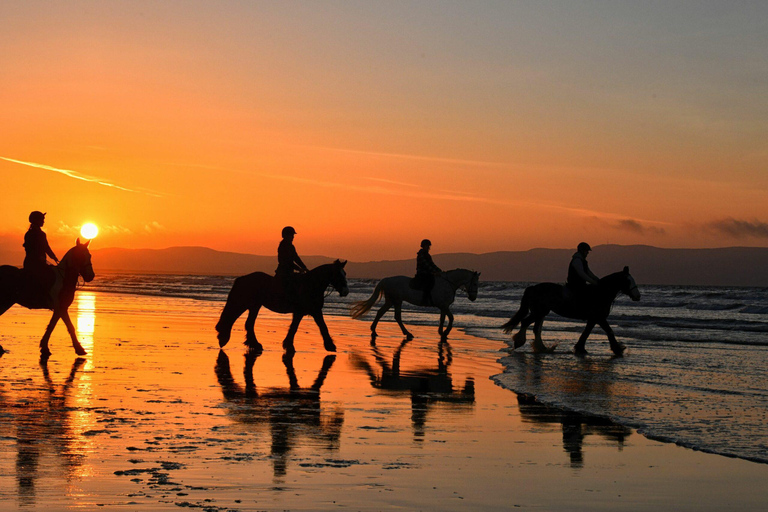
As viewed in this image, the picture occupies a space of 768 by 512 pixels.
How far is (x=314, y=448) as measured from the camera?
6.44 metres

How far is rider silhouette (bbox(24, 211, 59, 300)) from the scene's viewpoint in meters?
12.6

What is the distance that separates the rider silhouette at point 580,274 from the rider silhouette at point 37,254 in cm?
966

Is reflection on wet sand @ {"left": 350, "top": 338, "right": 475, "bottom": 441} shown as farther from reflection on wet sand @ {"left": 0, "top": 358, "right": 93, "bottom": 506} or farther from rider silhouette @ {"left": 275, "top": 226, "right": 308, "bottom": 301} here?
reflection on wet sand @ {"left": 0, "top": 358, "right": 93, "bottom": 506}

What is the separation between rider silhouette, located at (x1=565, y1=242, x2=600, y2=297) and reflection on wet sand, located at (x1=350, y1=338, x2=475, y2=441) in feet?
11.1

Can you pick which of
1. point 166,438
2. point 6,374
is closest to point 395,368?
point 6,374

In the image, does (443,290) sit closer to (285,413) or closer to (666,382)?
(666,382)

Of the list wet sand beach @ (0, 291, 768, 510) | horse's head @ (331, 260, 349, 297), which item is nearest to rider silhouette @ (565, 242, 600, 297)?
horse's head @ (331, 260, 349, 297)

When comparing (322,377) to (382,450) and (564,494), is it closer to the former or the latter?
(382,450)

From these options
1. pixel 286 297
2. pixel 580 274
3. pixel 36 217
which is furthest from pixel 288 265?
pixel 580 274

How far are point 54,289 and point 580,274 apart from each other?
9.77m

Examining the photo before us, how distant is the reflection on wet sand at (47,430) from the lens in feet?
17.5

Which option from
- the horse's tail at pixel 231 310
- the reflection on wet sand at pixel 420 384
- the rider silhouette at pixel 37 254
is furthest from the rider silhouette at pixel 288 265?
the rider silhouette at pixel 37 254

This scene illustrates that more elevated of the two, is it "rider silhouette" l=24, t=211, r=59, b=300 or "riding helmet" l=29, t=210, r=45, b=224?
"riding helmet" l=29, t=210, r=45, b=224

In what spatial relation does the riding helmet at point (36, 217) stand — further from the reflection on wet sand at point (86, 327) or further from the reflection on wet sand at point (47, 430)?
the reflection on wet sand at point (47, 430)
